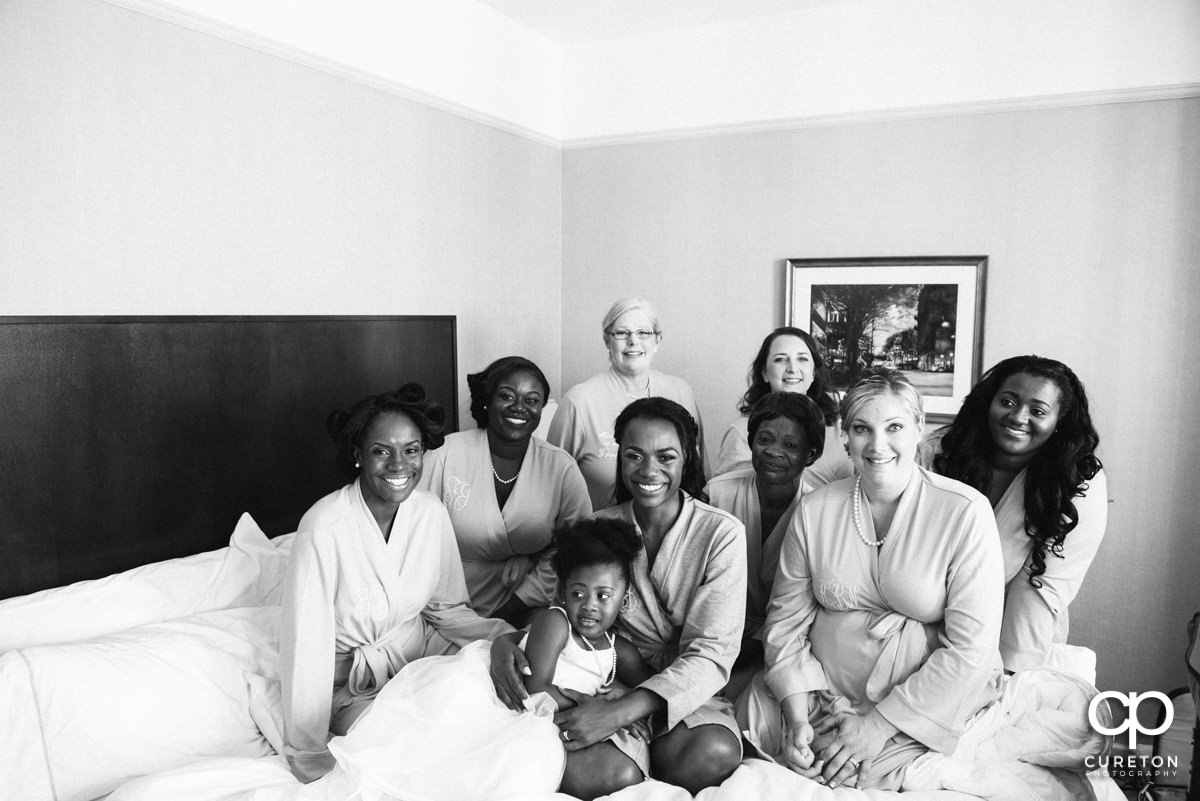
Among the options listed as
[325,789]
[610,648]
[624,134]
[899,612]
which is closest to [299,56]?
[624,134]

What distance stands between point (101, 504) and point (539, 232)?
8.50ft

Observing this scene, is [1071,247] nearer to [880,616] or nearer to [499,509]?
[880,616]

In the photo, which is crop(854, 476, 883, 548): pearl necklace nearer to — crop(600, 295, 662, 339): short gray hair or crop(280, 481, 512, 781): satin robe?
Result: crop(280, 481, 512, 781): satin robe

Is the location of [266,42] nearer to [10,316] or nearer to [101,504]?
[10,316]

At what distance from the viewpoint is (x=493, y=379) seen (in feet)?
8.80

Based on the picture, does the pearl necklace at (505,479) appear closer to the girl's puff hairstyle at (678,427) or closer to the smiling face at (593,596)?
the girl's puff hairstyle at (678,427)

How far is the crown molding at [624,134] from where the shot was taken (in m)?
2.57

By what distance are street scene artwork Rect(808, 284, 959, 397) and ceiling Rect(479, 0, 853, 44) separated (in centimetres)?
134

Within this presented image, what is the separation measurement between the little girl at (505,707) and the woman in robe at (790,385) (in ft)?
3.07

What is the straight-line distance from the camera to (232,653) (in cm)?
217

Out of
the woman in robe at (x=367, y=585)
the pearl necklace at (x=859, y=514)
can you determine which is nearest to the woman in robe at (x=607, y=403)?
the woman in robe at (x=367, y=585)

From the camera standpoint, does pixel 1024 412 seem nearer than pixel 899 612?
A: No

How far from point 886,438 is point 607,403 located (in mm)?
1426

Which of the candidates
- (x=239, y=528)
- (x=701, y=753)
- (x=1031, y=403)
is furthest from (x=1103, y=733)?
(x=239, y=528)
